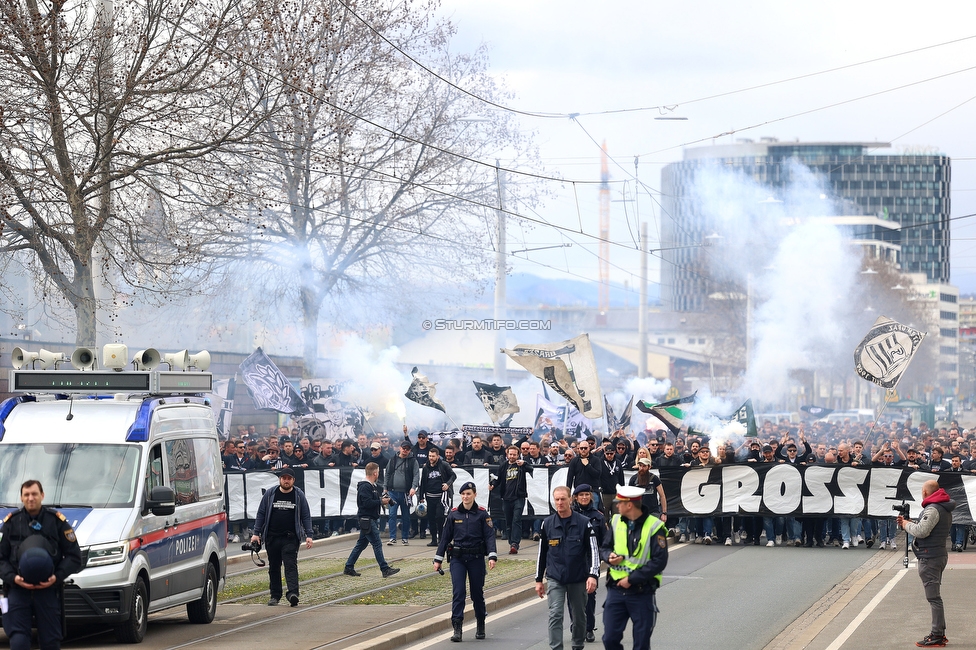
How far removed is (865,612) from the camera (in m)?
13.3

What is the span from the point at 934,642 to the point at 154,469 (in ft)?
23.1

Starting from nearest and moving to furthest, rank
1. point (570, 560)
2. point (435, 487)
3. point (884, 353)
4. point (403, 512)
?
point (570, 560) → point (435, 487) → point (403, 512) → point (884, 353)

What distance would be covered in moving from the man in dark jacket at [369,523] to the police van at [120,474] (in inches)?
128

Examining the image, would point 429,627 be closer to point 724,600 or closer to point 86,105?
point 724,600

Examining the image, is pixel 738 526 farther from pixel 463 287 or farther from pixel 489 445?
pixel 463 287

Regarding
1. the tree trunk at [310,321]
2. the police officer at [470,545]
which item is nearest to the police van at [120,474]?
the police officer at [470,545]

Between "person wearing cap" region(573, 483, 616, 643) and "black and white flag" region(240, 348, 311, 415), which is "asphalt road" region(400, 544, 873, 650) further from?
"black and white flag" region(240, 348, 311, 415)

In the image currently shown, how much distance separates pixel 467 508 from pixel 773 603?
3.97 meters

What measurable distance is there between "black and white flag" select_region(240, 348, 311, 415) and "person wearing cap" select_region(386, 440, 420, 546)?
247 inches

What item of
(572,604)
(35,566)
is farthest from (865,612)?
(35,566)

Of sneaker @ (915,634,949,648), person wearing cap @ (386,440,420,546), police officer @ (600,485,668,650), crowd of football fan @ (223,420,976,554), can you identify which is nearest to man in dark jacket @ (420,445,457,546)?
crowd of football fan @ (223,420,976,554)

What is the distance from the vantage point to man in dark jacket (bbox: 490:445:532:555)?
19812mm

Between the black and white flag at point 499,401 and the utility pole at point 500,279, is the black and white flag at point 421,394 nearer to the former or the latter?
the black and white flag at point 499,401

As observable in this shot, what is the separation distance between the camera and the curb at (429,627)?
1101 cm
